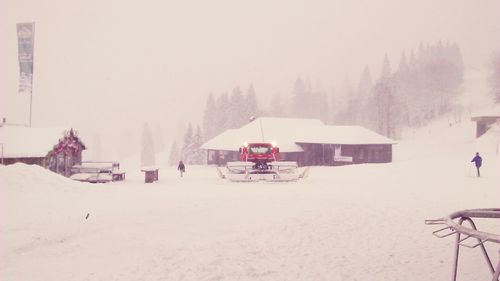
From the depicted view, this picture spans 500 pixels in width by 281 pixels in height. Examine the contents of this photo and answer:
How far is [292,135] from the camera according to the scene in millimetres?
52281

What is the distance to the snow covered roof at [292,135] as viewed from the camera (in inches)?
1907

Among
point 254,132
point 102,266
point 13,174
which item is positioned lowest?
point 102,266

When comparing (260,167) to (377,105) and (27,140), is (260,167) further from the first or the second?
(377,105)

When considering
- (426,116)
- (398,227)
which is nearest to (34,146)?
(398,227)

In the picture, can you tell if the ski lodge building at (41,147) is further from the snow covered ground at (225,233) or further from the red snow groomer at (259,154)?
the red snow groomer at (259,154)

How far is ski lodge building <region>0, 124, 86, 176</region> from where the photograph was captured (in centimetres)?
3014

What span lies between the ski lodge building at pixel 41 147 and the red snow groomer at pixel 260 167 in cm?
1488

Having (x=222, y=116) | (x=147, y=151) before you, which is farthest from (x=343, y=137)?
(x=147, y=151)

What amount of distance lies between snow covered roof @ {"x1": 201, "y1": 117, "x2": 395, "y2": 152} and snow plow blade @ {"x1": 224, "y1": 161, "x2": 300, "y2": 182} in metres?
18.6

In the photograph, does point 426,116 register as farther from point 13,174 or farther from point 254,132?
point 13,174

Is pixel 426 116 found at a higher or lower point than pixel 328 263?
higher

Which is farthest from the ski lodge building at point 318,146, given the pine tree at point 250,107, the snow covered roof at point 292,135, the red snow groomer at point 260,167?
the pine tree at point 250,107

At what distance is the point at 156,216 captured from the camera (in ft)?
47.1

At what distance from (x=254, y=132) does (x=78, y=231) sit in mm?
40672
